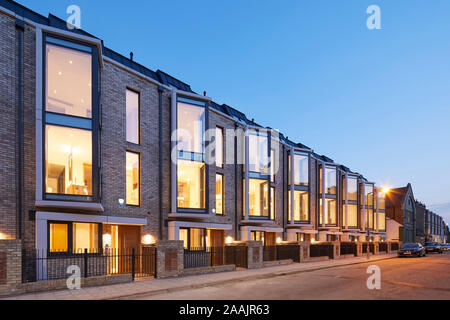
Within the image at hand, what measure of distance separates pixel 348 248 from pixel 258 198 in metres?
12.2

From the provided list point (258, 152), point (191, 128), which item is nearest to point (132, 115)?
point (191, 128)

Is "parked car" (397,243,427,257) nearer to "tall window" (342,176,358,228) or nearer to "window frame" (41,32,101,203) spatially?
"tall window" (342,176,358,228)

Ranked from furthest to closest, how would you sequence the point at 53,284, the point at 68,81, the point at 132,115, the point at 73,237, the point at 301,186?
the point at 301,186 < the point at 132,115 < the point at 68,81 < the point at 73,237 < the point at 53,284

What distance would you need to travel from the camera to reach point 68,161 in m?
14.9

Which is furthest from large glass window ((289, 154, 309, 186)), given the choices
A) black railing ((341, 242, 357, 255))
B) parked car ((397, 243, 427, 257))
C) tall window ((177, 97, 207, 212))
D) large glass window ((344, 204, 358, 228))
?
tall window ((177, 97, 207, 212))

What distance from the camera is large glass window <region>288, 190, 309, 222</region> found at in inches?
1295

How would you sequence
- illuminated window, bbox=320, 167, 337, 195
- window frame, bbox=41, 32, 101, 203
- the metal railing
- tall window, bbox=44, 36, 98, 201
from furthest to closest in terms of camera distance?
1. the metal railing
2. illuminated window, bbox=320, 167, 337, 195
3. tall window, bbox=44, 36, 98, 201
4. window frame, bbox=41, 32, 101, 203

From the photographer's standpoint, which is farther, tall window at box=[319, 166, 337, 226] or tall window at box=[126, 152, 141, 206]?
tall window at box=[319, 166, 337, 226]

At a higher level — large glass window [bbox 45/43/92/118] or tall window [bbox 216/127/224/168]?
large glass window [bbox 45/43/92/118]

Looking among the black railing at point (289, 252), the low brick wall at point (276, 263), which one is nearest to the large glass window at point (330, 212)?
the black railing at point (289, 252)

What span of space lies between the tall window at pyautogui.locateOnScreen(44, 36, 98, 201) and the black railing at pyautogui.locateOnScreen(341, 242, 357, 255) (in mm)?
25026

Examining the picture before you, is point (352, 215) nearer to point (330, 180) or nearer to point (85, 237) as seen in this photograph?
point (330, 180)

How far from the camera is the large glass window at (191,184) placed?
20703mm
